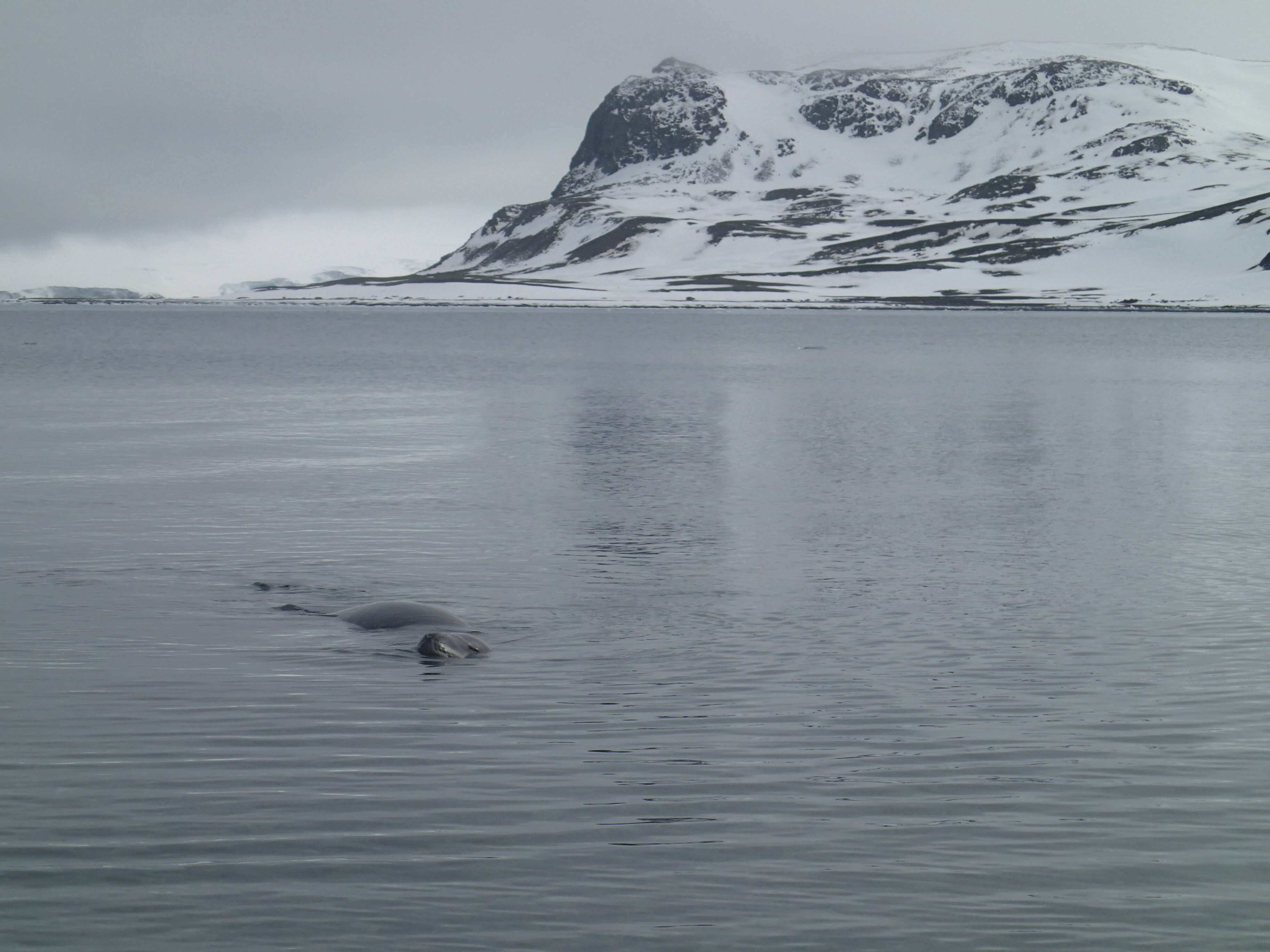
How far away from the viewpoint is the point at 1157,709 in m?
16.8

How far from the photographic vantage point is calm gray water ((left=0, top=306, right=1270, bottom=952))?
446 inches

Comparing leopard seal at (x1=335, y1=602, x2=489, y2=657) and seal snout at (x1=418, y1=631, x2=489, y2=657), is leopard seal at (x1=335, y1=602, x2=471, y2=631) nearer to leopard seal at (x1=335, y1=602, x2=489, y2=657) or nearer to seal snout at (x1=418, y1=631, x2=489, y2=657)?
leopard seal at (x1=335, y1=602, x2=489, y2=657)

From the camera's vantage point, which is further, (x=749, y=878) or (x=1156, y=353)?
(x=1156, y=353)

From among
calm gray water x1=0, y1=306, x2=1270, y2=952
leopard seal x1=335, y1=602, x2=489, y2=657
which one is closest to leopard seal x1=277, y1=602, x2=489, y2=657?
leopard seal x1=335, y1=602, x2=489, y2=657

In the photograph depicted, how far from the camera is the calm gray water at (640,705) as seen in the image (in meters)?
11.3

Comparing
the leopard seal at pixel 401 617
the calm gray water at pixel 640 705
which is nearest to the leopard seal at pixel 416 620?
the leopard seal at pixel 401 617

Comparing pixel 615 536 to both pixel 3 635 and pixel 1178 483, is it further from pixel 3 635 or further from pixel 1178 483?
pixel 1178 483

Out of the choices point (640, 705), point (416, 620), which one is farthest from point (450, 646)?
point (640, 705)

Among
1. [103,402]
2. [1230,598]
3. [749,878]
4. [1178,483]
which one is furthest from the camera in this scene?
[103,402]

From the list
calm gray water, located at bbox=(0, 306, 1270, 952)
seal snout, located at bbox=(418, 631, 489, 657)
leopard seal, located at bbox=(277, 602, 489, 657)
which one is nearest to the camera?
calm gray water, located at bbox=(0, 306, 1270, 952)

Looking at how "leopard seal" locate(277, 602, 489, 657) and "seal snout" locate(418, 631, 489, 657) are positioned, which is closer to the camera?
"seal snout" locate(418, 631, 489, 657)

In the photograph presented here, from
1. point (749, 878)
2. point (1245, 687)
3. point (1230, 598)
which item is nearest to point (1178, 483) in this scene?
point (1230, 598)

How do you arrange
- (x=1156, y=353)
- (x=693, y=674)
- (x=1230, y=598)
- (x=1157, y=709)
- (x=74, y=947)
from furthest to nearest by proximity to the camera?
1. (x=1156, y=353)
2. (x=1230, y=598)
3. (x=693, y=674)
4. (x=1157, y=709)
5. (x=74, y=947)

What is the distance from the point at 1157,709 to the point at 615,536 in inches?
571
